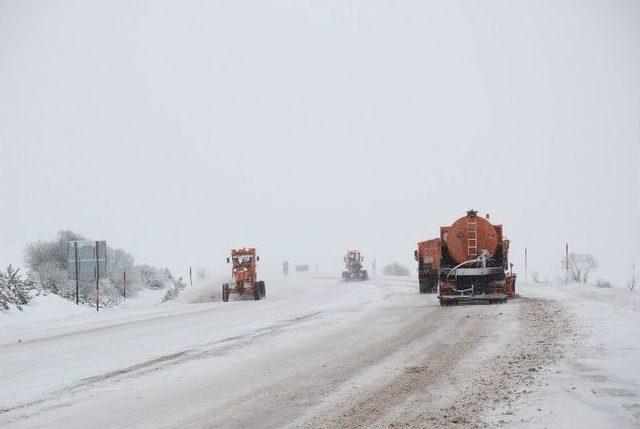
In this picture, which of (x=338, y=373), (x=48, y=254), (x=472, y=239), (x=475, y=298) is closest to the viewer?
(x=338, y=373)

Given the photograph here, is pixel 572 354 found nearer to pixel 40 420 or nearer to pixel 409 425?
pixel 409 425

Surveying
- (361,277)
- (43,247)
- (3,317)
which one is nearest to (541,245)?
(361,277)

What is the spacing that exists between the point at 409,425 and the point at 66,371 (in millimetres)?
6666

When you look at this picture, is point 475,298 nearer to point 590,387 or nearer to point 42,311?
point 590,387

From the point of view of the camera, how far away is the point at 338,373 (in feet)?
31.9

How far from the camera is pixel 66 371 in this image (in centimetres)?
1080

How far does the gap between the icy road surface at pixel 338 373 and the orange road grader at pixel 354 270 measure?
38931 millimetres

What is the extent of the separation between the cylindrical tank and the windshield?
46.1ft

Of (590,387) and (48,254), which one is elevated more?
(48,254)

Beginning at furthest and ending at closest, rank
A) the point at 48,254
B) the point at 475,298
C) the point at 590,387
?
the point at 48,254, the point at 475,298, the point at 590,387

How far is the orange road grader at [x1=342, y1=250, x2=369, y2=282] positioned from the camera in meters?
57.2

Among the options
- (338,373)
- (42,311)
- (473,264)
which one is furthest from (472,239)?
(42,311)

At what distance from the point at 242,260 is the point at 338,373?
25.9 m

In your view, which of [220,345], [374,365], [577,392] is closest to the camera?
[577,392]
